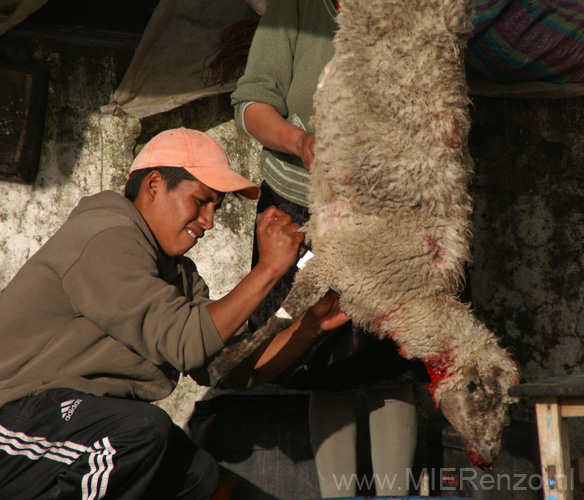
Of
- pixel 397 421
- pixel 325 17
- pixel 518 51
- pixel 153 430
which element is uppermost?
pixel 325 17

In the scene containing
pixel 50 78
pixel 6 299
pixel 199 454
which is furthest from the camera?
pixel 50 78

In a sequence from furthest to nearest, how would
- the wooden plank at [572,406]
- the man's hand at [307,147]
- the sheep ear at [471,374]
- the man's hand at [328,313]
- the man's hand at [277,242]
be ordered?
the man's hand at [328,313], the man's hand at [307,147], the sheep ear at [471,374], the man's hand at [277,242], the wooden plank at [572,406]

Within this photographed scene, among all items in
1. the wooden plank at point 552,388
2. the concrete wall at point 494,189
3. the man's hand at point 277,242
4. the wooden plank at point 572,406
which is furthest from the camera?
the concrete wall at point 494,189

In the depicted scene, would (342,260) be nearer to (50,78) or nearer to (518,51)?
(518,51)

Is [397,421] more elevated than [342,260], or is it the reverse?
[342,260]

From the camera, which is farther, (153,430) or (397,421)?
(397,421)

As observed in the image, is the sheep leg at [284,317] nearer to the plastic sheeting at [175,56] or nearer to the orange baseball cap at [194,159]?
the orange baseball cap at [194,159]

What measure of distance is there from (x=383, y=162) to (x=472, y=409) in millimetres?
944

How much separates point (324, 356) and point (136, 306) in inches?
38.6

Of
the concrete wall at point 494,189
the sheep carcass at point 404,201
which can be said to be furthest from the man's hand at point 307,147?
the concrete wall at point 494,189

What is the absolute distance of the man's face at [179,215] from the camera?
2.45m

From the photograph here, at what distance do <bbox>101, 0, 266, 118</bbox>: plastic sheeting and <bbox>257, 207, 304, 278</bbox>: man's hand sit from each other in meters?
1.48

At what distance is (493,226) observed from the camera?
153 inches

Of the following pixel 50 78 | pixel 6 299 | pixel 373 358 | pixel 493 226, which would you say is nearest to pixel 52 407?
pixel 6 299
